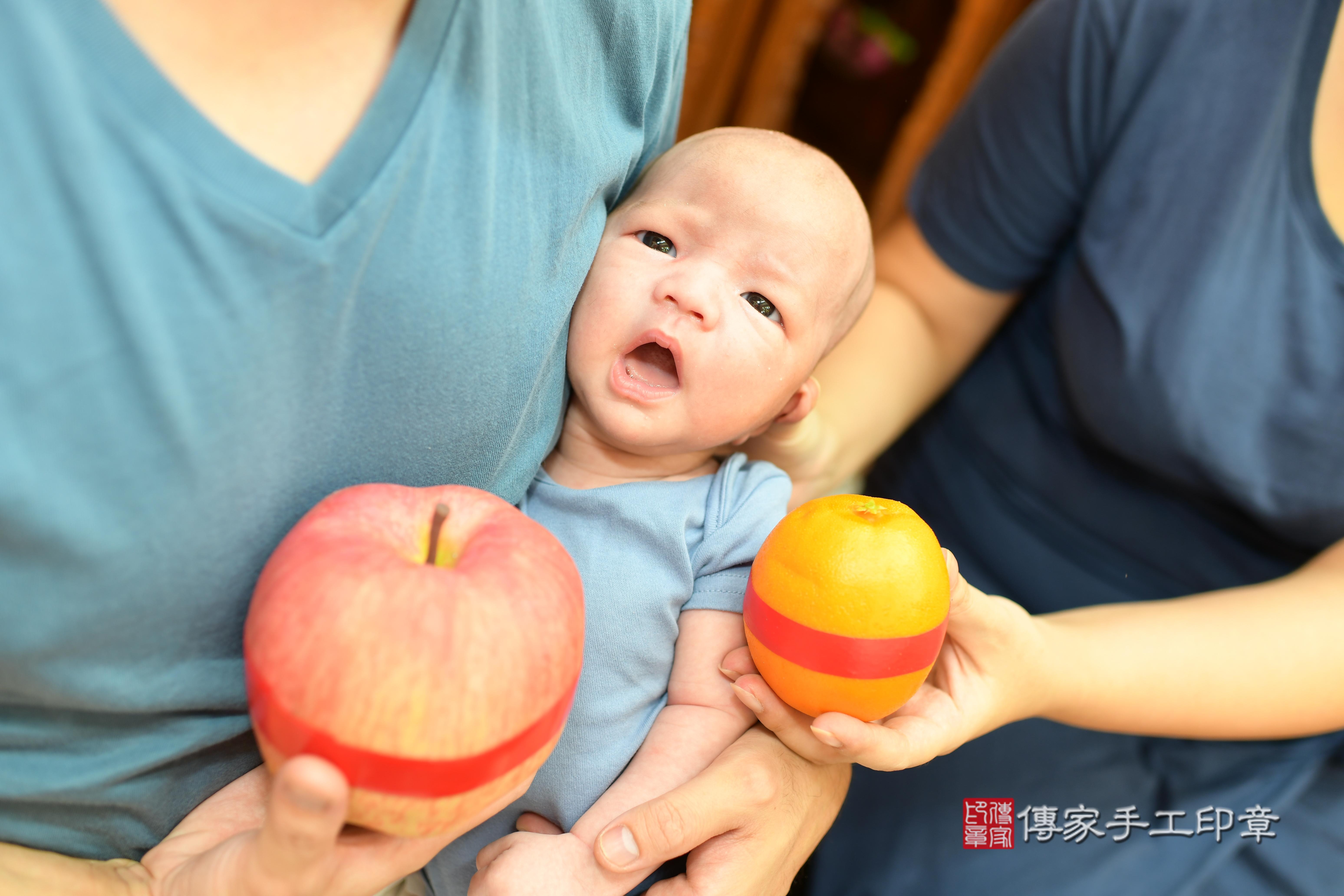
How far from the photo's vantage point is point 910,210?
145cm

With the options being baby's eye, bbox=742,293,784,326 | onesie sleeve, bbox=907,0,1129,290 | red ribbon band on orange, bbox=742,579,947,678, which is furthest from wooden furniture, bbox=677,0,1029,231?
red ribbon band on orange, bbox=742,579,947,678

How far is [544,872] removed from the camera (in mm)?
734

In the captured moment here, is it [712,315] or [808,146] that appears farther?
[808,146]

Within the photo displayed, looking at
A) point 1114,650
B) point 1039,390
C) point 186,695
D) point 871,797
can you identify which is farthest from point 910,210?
point 186,695

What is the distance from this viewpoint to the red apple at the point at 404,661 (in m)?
0.51

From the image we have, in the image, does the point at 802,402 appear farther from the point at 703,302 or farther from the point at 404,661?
the point at 404,661

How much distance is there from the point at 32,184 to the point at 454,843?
647 mm

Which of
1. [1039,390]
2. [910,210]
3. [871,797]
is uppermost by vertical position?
[910,210]

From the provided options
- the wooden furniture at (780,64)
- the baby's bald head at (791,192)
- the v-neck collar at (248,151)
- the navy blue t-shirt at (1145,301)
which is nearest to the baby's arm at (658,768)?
the baby's bald head at (791,192)

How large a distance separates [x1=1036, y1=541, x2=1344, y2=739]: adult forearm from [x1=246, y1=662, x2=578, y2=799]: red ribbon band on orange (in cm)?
68

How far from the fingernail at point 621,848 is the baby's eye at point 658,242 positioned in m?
0.52

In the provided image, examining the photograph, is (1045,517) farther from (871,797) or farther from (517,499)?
(517,499)

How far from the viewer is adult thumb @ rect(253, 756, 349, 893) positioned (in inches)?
19.4

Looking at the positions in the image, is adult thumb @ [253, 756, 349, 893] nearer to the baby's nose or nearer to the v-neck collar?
the v-neck collar
